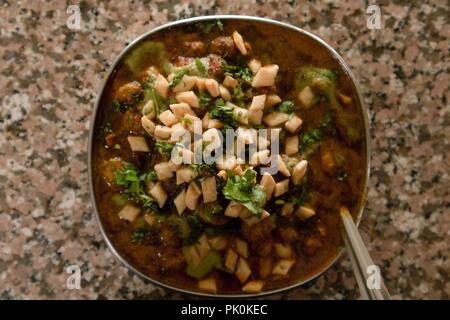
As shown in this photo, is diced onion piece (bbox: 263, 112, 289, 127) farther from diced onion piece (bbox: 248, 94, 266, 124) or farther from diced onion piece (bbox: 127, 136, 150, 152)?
diced onion piece (bbox: 127, 136, 150, 152)

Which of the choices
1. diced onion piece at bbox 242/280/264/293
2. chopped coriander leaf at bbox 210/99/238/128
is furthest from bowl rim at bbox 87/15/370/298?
chopped coriander leaf at bbox 210/99/238/128

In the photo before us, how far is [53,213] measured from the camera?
5.09ft

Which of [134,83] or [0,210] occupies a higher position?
[134,83]

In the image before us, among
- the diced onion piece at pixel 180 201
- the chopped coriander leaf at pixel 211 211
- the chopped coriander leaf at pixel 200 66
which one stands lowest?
the chopped coriander leaf at pixel 211 211

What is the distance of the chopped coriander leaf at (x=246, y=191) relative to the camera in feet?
4.07

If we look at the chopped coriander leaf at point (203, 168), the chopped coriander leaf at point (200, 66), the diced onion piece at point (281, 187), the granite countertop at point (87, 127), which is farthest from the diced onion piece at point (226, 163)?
the granite countertop at point (87, 127)

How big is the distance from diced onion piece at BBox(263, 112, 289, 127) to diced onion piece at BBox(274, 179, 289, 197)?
0.13m

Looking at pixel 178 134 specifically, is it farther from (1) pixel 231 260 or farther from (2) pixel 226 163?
(1) pixel 231 260

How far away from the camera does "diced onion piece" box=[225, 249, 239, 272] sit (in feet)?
4.49

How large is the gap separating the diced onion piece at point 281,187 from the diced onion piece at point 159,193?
25 cm

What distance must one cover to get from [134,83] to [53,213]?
17.0 inches

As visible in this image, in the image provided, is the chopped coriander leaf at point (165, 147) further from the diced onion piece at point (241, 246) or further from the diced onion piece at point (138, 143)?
the diced onion piece at point (241, 246)
